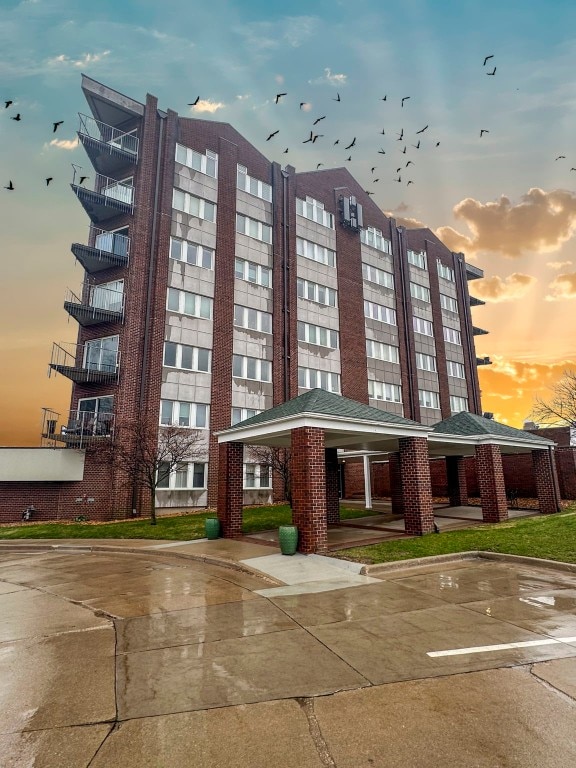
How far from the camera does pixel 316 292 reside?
3562 centimetres

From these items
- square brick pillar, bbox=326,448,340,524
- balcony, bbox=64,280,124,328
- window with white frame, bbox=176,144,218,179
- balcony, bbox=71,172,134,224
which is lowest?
square brick pillar, bbox=326,448,340,524

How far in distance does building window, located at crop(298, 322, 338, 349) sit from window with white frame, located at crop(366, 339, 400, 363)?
4.20 metres

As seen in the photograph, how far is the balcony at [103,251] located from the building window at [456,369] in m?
32.9

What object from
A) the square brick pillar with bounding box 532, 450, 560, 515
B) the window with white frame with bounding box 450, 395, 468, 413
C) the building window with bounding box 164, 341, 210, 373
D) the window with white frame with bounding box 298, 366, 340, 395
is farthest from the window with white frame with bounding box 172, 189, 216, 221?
the window with white frame with bounding box 450, 395, 468, 413

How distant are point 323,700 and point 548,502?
20830 mm

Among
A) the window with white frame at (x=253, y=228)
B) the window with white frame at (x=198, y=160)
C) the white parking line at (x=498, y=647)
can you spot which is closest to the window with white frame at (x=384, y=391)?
the window with white frame at (x=253, y=228)

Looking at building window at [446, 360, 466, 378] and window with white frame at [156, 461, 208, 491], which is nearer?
window with white frame at [156, 461, 208, 491]

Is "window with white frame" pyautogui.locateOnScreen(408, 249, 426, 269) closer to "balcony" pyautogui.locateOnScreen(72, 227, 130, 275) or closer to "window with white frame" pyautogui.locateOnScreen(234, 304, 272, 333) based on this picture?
"window with white frame" pyautogui.locateOnScreen(234, 304, 272, 333)

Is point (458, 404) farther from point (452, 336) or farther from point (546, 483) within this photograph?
point (546, 483)

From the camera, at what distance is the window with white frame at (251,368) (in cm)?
2958

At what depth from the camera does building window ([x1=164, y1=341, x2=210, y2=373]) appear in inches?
1062

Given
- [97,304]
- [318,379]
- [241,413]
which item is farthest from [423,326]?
[97,304]

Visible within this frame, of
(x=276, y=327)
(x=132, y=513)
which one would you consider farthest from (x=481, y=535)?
(x=276, y=327)

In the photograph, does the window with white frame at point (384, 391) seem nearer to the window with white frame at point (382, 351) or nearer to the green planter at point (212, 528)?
the window with white frame at point (382, 351)
